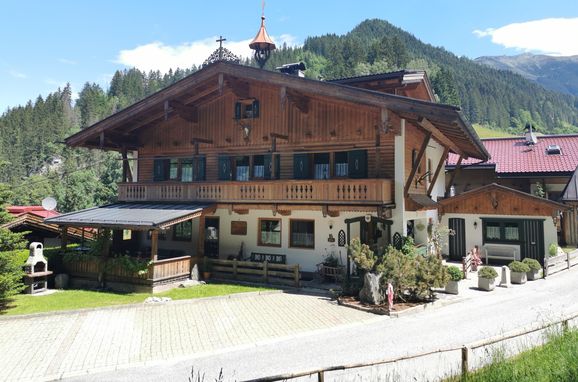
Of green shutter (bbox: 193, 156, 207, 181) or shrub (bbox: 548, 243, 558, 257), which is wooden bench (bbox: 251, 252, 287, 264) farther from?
shrub (bbox: 548, 243, 558, 257)

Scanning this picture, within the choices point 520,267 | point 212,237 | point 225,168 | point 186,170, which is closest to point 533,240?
point 520,267

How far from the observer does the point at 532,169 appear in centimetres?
3127

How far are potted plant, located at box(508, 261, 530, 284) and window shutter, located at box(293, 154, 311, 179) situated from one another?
996cm

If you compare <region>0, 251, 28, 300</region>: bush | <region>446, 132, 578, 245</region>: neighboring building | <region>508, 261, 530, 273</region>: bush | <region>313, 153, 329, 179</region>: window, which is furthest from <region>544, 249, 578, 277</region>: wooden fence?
<region>0, 251, 28, 300</region>: bush

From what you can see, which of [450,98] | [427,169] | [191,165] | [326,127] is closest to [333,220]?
[326,127]

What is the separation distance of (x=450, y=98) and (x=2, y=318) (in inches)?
3873

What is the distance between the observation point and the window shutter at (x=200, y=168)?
2336cm

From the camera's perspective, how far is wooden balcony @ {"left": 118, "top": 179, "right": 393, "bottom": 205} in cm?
1712

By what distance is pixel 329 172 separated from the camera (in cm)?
2009

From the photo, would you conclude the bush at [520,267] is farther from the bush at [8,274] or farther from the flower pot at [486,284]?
the bush at [8,274]

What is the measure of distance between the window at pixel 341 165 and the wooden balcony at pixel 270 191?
2.21 m

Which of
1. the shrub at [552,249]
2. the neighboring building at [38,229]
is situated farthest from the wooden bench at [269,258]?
the shrub at [552,249]

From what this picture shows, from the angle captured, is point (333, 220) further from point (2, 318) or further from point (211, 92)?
point (2, 318)

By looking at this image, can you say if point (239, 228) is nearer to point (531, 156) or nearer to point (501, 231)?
point (501, 231)
